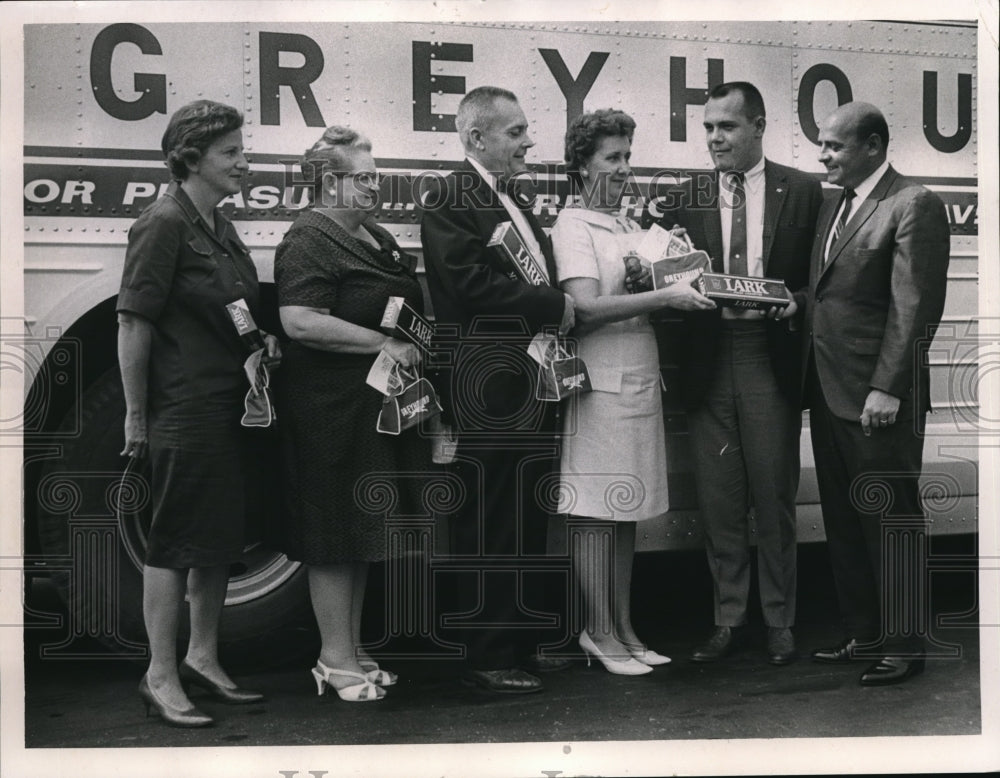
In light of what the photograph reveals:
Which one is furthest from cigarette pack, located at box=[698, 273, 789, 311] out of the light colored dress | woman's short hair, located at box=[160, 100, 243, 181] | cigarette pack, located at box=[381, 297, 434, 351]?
woman's short hair, located at box=[160, 100, 243, 181]

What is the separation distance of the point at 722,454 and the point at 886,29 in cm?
164

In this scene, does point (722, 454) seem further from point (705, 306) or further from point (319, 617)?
point (319, 617)

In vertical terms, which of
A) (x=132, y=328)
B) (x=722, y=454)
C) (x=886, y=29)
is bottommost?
(x=722, y=454)

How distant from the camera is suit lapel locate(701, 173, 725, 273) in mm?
4625

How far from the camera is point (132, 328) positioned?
4.16m

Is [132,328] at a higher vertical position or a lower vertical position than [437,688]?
higher

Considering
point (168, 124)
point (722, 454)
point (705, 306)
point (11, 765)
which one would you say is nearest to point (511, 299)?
point (705, 306)

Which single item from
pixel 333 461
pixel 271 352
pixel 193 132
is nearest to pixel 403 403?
pixel 333 461

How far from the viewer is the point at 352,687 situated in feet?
14.5

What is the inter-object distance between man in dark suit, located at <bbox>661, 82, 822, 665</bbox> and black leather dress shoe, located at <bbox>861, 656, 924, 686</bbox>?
285 mm

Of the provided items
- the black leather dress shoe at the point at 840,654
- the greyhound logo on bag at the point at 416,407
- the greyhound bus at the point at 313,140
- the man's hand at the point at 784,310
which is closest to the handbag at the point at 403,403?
the greyhound logo on bag at the point at 416,407

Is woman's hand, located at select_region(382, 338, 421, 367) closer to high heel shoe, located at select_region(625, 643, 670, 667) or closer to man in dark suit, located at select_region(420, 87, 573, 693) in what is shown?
man in dark suit, located at select_region(420, 87, 573, 693)

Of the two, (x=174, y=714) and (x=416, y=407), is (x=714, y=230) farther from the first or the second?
(x=174, y=714)

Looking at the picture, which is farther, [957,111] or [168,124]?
[957,111]
